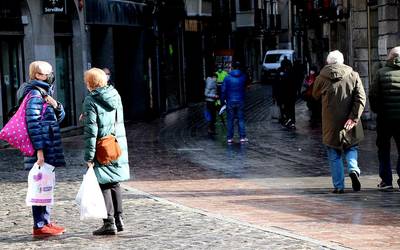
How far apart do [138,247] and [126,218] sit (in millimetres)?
1856

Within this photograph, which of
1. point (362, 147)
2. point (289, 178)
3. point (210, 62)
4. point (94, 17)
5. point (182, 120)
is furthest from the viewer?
point (210, 62)

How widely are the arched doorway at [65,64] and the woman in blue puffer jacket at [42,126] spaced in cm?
1575

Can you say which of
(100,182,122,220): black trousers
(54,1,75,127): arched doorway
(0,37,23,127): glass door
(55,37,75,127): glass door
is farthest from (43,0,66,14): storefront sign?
(100,182,122,220): black trousers

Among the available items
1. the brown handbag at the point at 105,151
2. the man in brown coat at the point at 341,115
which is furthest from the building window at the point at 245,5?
the brown handbag at the point at 105,151

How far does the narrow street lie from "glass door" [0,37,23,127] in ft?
6.07

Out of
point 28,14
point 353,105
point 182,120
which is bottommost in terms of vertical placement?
point 182,120

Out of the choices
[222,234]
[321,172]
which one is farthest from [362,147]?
[222,234]

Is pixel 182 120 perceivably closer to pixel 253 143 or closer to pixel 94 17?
pixel 94 17

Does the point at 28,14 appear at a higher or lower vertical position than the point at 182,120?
higher

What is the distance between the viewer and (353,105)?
12.6 metres

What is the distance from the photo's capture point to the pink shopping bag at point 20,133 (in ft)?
31.8

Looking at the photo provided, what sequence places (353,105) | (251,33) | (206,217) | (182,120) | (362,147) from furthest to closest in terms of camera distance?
(251,33)
(182,120)
(362,147)
(353,105)
(206,217)

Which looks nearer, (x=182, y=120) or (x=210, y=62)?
(x=182, y=120)

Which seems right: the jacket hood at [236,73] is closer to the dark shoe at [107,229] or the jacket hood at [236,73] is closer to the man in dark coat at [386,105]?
the man in dark coat at [386,105]
